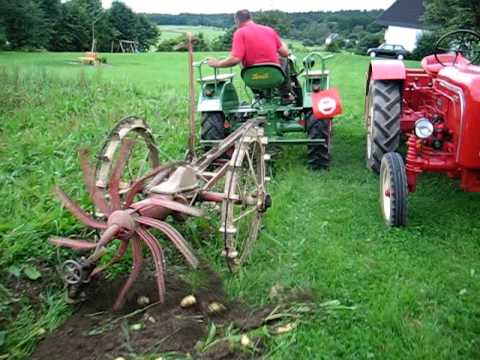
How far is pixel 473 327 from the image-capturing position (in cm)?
336

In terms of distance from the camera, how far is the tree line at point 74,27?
110ft

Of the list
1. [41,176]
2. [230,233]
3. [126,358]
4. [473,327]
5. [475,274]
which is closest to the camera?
[126,358]

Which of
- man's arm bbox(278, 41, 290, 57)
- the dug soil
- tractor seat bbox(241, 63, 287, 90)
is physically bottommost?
the dug soil

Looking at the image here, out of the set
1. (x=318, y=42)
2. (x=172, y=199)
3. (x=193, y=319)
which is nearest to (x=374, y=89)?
(x=172, y=199)

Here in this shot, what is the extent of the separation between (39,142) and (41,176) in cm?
117

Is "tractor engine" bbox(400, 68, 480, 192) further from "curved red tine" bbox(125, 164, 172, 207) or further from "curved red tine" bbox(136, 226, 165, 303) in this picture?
"curved red tine" bbox(136, 226, 165, 303)

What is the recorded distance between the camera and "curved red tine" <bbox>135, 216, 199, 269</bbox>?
3.31 meters

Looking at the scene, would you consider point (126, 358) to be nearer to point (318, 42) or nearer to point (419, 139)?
point (419, 139)

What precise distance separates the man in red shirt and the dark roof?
1492 inches

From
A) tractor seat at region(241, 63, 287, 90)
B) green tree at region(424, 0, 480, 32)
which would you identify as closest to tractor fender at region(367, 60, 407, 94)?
tractor seat at region(241, 63, 287, 90)

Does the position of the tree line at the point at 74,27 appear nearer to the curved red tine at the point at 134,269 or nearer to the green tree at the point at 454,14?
the green tree at the point at 454,14

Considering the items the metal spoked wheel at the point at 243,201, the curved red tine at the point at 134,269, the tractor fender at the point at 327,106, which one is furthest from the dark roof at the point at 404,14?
the curved red tine at the point at 134,269

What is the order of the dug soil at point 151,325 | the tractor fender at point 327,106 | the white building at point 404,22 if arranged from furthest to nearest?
the white building at point 404,22, the tractor fender at point 327,106, the dug soil at point 151,325

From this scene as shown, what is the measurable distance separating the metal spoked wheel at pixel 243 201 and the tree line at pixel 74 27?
28.5 metres
